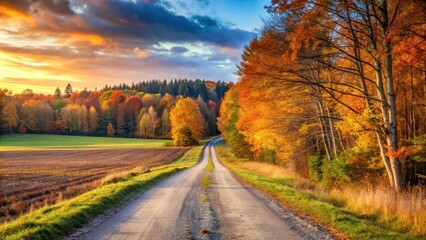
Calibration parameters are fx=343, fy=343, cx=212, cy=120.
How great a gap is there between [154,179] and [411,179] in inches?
609

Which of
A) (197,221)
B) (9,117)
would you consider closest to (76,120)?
(9,117)

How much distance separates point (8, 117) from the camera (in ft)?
359

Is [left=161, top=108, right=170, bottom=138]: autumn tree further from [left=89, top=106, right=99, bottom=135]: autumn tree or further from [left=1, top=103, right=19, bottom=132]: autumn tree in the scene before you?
[left=1, top=103, right=19, bottom=132]: autumn tree

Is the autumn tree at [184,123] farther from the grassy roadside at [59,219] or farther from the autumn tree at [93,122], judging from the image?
the grassy roadside at [59,219]

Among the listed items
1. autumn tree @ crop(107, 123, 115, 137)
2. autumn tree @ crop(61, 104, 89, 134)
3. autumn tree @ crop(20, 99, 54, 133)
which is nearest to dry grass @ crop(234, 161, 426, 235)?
autumn tree @ crop(107, 123, 115, 137)

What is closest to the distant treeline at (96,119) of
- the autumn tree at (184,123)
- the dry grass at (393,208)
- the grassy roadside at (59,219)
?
the autumn tree at (184,123)

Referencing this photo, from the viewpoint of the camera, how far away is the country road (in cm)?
861

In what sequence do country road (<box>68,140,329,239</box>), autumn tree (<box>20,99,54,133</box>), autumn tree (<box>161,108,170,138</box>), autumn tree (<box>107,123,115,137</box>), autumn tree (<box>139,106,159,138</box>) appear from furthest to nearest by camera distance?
autumn tree (<box>107,123,115,137</box>) < autumn tree (<box>20,99,54,133</box>) < autumn tree (<box>161,108,170,138</box>) < autumn tree (<box>139,106,159,138</box>) < country road (<box>68,140,329,239</box>)

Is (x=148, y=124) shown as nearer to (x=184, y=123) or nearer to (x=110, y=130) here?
(x=110, y=130)

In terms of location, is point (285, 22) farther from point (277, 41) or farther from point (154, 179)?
point (154, 179)

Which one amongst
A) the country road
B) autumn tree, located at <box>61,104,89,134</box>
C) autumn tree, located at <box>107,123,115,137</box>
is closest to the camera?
the country road

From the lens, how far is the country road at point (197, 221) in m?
8.61

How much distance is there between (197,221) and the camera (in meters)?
10.2

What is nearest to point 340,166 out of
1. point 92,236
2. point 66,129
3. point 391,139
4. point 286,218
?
point 391,139
